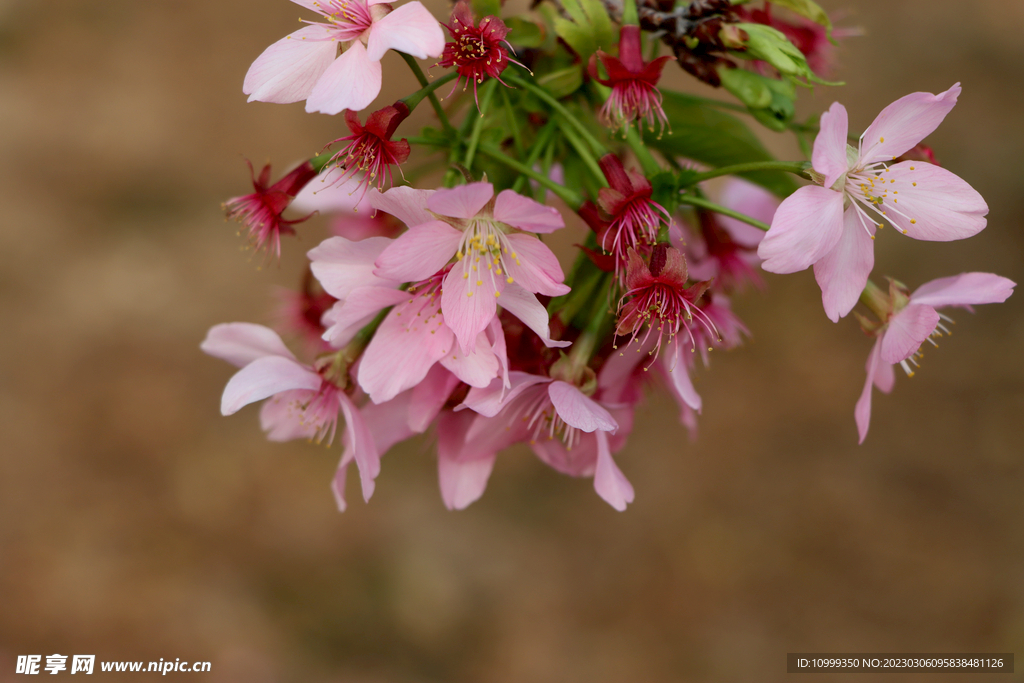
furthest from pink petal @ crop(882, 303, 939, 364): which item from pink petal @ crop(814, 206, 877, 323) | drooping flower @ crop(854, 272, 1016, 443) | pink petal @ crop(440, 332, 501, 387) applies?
pink petal @ crop(440, 332, 501, 387)

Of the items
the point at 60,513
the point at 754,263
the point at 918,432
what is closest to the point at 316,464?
the point at 60,513

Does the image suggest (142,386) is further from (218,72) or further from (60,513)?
(218,72)

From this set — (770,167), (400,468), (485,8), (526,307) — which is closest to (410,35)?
(485,8)

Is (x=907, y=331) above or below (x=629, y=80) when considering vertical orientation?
below

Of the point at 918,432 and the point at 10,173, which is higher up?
the point at 10,173

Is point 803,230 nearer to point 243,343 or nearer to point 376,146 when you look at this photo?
point 376,146

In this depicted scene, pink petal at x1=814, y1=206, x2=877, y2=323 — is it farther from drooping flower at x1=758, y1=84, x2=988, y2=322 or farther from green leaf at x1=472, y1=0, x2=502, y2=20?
green leaf at x1=472, y1=0, x2=502, y2=20

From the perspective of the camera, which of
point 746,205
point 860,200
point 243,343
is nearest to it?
point 860,200

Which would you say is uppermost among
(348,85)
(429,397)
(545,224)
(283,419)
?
(348,85)
